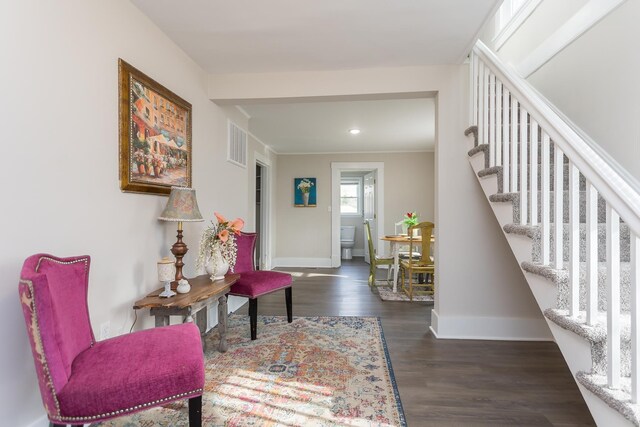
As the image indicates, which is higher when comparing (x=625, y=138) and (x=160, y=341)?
(x=625, y=138)

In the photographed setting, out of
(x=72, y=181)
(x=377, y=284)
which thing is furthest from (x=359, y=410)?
(x=377, y=284)

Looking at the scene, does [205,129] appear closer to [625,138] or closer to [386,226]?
[625,138]

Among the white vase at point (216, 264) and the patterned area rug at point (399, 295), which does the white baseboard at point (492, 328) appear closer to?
the patterned area rug at point (399, 295)

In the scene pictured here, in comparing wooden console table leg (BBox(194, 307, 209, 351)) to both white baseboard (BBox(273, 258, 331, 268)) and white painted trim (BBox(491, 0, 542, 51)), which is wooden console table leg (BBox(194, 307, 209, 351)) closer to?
white baseboard (BBox(273, 258, 331, 268))

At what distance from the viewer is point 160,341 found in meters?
1.42

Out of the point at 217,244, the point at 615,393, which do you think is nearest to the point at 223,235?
the point at 217,244

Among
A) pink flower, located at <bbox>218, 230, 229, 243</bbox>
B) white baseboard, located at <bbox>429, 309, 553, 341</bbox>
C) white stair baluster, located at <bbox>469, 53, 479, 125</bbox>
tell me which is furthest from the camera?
white baseboard, located at <bbox>429, 309, 553, 341</bbox>

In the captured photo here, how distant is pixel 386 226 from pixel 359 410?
16.2 feet

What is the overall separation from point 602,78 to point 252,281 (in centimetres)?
299

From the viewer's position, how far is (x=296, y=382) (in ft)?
6.76

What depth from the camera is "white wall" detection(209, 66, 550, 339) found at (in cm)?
280

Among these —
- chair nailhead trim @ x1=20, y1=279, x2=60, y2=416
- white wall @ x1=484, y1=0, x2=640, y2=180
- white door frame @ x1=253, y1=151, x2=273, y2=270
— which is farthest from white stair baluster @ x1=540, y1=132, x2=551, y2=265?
white door frame @ x1=253, y1=151, x2=273, y2=270

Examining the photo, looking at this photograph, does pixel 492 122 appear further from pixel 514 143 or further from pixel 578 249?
pixel 578 249

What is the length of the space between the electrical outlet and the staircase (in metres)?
2.34
